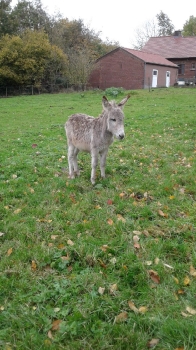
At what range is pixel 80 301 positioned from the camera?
3.42 meters

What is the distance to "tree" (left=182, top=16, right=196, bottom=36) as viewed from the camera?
219ft

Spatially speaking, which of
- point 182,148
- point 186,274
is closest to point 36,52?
point 182,148

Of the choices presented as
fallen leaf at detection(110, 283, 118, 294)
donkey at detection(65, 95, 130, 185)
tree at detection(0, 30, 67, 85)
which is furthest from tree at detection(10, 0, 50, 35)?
fallen leaf at detection(110, 283, 118, 294)

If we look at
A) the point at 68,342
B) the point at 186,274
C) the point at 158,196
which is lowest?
the point at 68,342

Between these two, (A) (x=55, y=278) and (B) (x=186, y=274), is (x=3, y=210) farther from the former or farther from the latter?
(B) (x=186, y=274)

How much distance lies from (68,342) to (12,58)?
4002 cm

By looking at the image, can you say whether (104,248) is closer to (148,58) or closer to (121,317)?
(121,317)

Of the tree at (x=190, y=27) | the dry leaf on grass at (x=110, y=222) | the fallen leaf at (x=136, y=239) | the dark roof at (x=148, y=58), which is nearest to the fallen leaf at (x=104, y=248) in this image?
the fallen leaf at (x=136, y=239)

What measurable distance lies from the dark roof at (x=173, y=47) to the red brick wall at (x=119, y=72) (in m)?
11.5

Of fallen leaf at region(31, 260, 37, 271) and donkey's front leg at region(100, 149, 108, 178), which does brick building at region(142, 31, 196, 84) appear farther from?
fallen leaf at region(31, 260, 37, 271)

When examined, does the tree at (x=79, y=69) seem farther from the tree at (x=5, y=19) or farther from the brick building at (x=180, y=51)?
the brick building at (x=180, y=51)

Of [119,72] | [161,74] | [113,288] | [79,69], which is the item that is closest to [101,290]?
[113,288]

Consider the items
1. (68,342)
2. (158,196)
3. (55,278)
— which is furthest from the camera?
(158,196)

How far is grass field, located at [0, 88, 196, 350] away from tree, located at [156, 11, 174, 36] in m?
72.8
